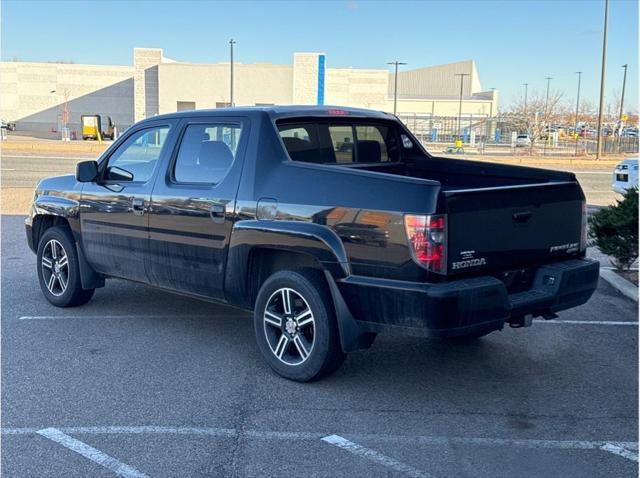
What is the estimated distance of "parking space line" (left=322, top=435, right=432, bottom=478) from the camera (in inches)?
151

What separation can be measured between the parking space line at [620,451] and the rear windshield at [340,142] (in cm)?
292

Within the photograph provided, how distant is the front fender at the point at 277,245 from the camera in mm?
4785

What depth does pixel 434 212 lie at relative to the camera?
4.36 m

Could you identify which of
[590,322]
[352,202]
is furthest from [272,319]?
[590,322]

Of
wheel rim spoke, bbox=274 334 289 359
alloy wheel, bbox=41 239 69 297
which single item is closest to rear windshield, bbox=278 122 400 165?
wheel rim spoke, bbox=274 334 289 359

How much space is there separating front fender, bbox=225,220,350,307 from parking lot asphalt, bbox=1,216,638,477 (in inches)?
25.5

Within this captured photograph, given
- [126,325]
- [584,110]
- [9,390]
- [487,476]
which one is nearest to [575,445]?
[487,476]

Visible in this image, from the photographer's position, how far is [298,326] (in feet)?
16.9

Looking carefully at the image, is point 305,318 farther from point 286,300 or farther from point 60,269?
point 60,269

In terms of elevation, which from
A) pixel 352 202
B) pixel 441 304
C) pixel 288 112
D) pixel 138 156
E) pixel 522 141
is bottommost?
pixel 441 304

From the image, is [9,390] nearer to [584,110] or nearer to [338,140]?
[338,140]

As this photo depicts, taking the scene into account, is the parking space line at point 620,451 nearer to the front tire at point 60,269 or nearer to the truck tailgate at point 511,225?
the truck tailgate at point 511,225

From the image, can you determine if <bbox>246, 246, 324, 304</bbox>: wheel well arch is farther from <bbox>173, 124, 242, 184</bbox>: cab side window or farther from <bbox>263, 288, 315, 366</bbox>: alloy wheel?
<bbox>173, 124, 242, 184</bbox>: cab side window

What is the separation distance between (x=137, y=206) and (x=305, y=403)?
8.02 ft
